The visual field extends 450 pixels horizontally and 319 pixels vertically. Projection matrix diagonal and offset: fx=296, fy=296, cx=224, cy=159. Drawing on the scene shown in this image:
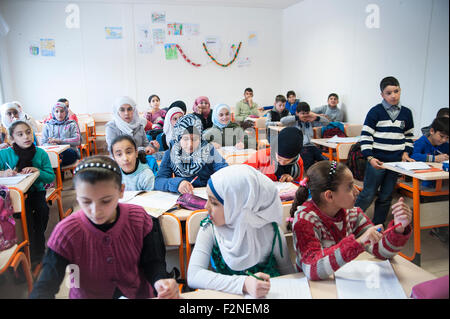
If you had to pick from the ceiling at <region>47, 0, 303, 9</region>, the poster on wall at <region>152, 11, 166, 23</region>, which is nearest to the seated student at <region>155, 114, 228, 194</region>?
the ceiling at <region>47, 0, 303, 9</region>

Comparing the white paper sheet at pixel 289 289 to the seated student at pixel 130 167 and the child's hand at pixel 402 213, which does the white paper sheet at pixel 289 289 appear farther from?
the seated student at pixel 130 167

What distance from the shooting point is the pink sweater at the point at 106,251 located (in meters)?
0.63

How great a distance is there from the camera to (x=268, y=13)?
5262 millimetres

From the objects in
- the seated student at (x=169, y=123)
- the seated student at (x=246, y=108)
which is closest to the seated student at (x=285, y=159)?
the seated student at (x=169, y=123)

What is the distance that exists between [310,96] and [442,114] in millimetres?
4784

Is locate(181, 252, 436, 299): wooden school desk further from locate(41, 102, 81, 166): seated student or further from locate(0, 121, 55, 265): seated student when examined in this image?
locate(41, 102, 81, 166): seated student

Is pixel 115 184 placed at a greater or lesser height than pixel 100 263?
greater

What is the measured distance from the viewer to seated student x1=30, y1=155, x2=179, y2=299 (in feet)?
1.95

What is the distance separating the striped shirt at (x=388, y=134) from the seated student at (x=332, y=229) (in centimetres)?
11

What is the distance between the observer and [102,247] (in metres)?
0.68

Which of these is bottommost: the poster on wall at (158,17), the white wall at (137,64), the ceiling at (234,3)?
the white wall at (137,64)

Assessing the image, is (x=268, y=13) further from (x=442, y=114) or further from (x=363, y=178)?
(x=442, y=114)

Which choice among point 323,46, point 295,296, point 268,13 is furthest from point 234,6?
point 295,296

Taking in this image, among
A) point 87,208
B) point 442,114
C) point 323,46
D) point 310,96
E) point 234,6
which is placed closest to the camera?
point 442,114
